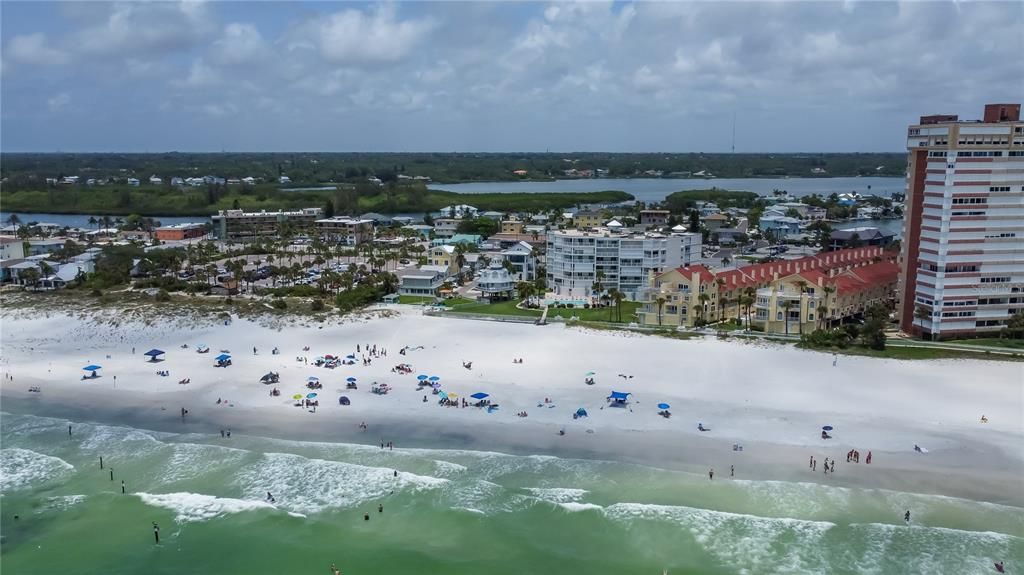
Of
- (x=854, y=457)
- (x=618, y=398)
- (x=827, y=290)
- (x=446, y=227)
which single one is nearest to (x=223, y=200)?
(x=446, y=227)

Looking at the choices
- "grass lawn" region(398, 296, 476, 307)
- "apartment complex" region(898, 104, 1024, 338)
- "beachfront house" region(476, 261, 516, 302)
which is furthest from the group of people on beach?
"beachfront house" region(476, 261, 516, 302)

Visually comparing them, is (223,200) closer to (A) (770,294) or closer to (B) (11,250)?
(B) (11,250)

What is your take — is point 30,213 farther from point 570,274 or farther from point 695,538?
point 695,538

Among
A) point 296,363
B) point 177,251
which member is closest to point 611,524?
point 296,363

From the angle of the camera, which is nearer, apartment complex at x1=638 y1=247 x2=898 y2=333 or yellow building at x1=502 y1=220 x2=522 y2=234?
apartment complex at x1=638 y1=247 x2=898 y2=333

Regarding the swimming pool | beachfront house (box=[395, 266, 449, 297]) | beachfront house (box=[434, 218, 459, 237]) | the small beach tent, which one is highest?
beachfront house (box=[434, 218, 459, 237])

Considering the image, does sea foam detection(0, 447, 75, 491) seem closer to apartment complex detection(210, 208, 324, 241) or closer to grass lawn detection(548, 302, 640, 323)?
grass lawn detection(548, 302, 640, 323)
